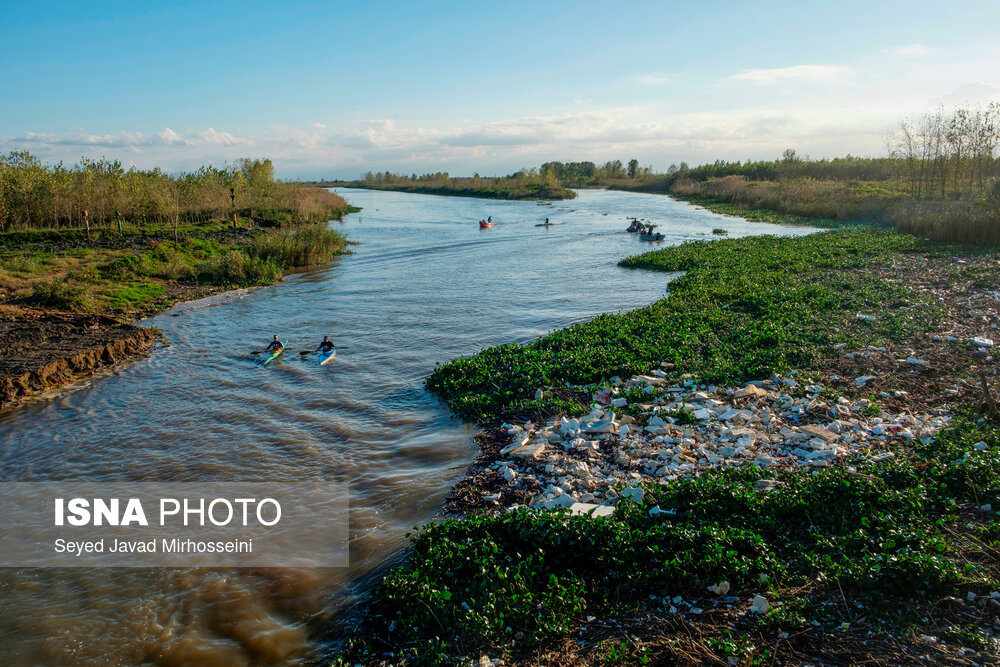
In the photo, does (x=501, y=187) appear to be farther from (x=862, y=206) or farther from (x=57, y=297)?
(x=57, y=297)

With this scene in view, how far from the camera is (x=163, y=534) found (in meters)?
7.02

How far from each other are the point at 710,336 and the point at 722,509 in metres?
6.74

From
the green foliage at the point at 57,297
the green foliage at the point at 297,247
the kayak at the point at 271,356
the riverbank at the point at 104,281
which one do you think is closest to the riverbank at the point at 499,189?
the green foliage at the point at 297,247

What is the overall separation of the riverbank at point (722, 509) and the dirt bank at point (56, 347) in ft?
26.8

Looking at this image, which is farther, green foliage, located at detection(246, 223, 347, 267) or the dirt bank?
green foliage, located at detection(246, 223, 347, 267)

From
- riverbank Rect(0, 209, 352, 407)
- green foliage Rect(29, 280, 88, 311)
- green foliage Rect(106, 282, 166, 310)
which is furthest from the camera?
green foliage Rect(106, 282, 166, 310)

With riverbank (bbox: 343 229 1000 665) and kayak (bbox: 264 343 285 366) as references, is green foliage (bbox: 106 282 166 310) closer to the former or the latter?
kayak (bbox: 264 343 285 366)

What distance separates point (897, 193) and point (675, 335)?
112 ft

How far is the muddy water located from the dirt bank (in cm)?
70

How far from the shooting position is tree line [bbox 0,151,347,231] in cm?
2811

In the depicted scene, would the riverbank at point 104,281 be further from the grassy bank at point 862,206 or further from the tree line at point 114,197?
the grassy bank at point 862,206

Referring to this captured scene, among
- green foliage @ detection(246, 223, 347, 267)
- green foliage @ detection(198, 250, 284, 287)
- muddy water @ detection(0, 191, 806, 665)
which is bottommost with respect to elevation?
muddy water @ detection(0, 191, 806, 665)

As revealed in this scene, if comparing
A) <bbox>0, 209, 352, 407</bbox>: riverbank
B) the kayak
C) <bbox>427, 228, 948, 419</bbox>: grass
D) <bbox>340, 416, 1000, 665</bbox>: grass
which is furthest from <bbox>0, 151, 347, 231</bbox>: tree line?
<bbox>340, 416, 1000, 665</bbox>: grass

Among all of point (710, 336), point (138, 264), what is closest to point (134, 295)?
point (138, 264)
